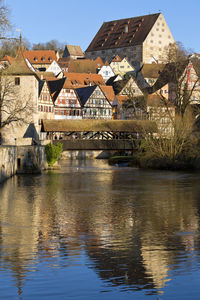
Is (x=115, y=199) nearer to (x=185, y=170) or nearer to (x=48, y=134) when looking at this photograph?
(x=185, y=170)

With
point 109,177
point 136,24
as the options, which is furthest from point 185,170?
point 136,24

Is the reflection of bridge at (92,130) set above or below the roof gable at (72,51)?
below

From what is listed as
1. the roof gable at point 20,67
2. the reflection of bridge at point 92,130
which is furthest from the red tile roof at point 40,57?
the roof gable at point 20,67

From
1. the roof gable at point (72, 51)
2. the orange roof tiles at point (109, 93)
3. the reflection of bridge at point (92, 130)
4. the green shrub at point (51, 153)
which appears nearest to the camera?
the green shrub at point (51, 153)

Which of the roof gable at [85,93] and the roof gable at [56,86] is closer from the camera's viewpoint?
the roof gable at [56,86]

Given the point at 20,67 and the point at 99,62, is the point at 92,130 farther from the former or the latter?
the point at 99,62

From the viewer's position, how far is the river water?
8.16 meters

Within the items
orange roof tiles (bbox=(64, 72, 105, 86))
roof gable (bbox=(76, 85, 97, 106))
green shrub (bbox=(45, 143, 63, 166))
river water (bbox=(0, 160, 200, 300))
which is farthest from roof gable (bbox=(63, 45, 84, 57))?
river water (bbox=(0, 160, 200, 300))

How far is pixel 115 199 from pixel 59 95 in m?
47.8

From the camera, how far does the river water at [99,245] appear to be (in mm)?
8164

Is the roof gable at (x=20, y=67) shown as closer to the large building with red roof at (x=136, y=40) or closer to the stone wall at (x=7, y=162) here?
the stone wall at (x=7, y=162)

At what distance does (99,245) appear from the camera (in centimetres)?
1128

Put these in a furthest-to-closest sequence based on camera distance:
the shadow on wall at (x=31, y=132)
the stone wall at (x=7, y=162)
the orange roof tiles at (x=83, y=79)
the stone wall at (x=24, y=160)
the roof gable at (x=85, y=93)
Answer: the orange roof tiles at (x=83, y=79), the roof gable at (x=85, y=93), the shadow on wall at (x=31, y=132), the stone wall at (x=24, y=160), the stone wall at (x=7, y=162)

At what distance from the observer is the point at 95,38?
121 metres
